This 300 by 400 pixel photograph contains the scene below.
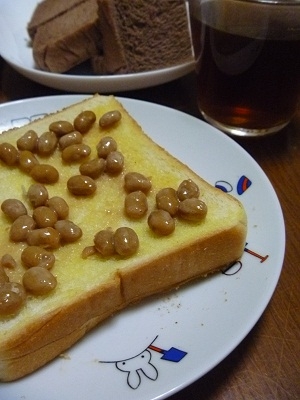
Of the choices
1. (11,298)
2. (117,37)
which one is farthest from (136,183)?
(117,37)

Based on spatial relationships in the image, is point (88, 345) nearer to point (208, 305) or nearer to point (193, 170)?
point (208, 305)

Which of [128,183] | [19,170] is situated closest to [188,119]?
[128,183]

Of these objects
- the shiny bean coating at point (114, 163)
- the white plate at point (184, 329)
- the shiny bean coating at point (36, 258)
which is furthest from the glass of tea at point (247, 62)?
the shiny bean coating at point (36, 258)

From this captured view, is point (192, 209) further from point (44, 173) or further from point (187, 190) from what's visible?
point (44, 173)

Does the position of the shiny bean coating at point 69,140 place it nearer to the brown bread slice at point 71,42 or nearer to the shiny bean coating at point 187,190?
the shiny bean coating at point 187,190

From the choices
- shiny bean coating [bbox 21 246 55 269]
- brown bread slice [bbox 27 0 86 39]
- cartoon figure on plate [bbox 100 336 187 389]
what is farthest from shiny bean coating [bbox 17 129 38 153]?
brown bread slice [bbox 27 0 86 39]

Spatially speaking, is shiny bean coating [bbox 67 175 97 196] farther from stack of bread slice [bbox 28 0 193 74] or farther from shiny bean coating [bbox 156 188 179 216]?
stack of bread slice [bbox 28 0 193 74]

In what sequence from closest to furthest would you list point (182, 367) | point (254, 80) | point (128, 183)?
point (182, 367), point (128, 183), point (254, 80)
